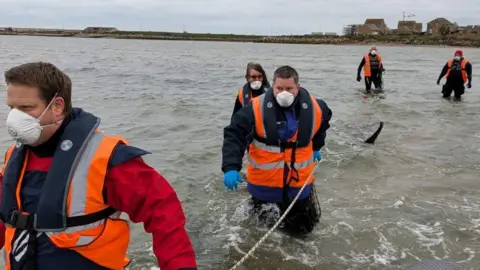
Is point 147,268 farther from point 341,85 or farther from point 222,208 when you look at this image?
point 341,85

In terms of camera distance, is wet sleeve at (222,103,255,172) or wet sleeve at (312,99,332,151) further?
wet sleeve at (312,99,332,151)

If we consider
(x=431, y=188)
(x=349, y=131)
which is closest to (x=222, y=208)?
(x=431, y=188)

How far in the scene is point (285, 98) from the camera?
467 centimetres

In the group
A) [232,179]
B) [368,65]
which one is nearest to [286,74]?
[232,179]

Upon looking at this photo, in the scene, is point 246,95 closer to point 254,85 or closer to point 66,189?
point 254,85

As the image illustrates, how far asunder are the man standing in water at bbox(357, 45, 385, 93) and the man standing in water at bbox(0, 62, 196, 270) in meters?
18.5

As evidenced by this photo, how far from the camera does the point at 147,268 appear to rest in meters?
5.15

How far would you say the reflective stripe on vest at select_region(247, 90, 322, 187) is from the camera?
15.9ft

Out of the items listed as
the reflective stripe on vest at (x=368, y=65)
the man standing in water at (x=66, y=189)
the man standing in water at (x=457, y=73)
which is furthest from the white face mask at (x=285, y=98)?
the reflective stripe on vest at (x=368, y=65)

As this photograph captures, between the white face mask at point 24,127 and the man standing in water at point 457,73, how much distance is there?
61.5 feet

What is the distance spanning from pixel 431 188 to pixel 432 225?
66.1 inches

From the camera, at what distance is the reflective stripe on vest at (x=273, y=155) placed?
191 inches

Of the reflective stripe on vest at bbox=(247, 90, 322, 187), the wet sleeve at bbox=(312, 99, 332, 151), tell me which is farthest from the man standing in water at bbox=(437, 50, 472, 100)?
the reflective stripe on vest at bbox=(247, 90, 322, 187)

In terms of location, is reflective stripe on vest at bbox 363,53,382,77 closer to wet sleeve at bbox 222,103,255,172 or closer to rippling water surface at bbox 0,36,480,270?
rippling water surface at bbox 0,36,480,270
